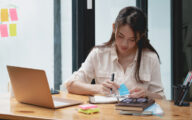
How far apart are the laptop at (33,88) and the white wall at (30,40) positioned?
104cm

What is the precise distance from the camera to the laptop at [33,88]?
1303 mm

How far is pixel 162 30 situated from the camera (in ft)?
9.14

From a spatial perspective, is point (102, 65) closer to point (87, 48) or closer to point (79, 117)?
point (87, 48)

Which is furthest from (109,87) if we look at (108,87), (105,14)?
(105,14)

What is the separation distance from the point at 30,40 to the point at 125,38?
115 centimetres

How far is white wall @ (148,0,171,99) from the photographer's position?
8.96 ft

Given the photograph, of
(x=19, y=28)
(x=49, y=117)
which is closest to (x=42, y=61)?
(x=19, y=28)

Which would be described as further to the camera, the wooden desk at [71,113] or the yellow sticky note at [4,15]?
the yellow sticky note at [4,15]

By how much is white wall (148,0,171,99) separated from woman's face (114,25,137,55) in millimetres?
915

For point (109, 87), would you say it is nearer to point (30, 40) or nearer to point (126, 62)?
point (126, 62)

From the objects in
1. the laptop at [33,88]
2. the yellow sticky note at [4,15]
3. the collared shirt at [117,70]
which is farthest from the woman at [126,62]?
the yellow sticky note at [4,15]

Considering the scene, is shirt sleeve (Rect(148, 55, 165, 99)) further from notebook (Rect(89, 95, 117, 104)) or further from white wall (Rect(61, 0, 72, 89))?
white wall (Rect(61, 0, 72, 89))

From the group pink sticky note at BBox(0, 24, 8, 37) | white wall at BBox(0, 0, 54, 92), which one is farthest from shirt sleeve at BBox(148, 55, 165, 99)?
pink sticky note at BBox(0, 24, 8, 37)

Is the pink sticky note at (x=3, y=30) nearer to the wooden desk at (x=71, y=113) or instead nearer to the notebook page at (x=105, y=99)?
the wooden desk at (x=71, y=113)
